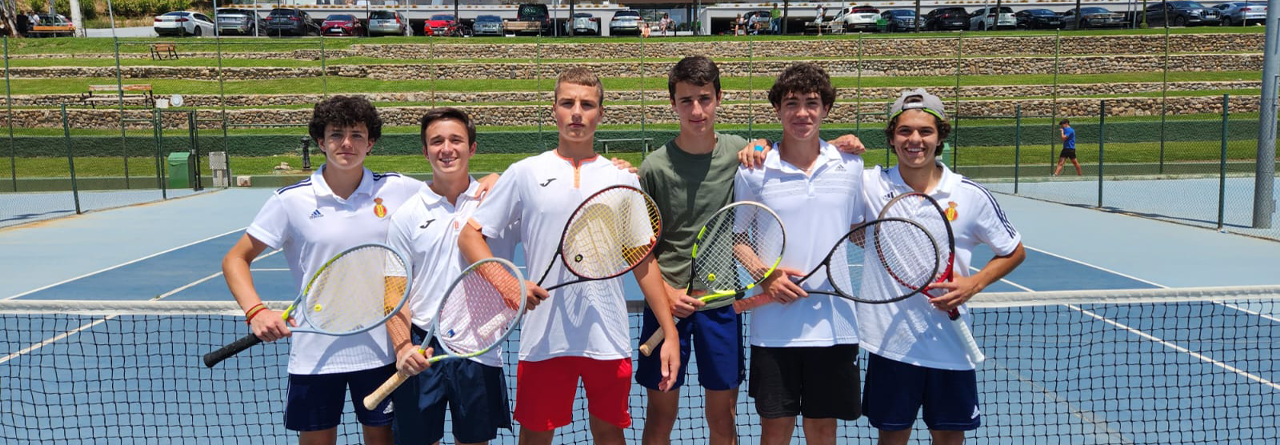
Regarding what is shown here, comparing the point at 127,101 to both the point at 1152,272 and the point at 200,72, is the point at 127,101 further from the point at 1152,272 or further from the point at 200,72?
the point at 1152,272

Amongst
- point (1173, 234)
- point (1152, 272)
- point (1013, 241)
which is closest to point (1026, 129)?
point (1173, 234)

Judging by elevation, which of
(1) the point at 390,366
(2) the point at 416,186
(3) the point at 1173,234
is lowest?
(3) the point at 1173,234

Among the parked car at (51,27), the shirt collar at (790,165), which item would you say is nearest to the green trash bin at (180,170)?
the shirt collar at (790,165)

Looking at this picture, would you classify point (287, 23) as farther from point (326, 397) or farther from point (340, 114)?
point (326, 397)

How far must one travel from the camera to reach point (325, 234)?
129 inches

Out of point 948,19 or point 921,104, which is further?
point 948,19

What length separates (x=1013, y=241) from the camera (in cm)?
341

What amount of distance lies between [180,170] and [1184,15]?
131 ft

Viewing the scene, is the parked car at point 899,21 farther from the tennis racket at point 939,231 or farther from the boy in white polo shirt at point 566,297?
the boy in white polo shirt at point 566,297

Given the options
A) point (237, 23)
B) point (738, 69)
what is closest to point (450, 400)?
point (738, 69)

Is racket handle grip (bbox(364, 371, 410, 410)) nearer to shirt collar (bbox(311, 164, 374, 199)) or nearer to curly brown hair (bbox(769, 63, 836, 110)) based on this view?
shirt collar (bbox(311, 164, 374, 199))

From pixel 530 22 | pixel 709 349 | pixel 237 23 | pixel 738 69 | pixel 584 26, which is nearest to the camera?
pixel 709 349

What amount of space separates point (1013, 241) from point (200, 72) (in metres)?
33.8

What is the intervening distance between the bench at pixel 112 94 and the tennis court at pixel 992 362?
70.0 feet
